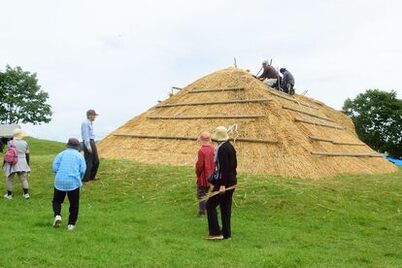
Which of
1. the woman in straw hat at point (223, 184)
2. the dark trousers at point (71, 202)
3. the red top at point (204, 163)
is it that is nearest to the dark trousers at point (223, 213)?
the woman in straw hat at point (223, 184)

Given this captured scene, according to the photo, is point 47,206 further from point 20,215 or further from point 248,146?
point 248,146

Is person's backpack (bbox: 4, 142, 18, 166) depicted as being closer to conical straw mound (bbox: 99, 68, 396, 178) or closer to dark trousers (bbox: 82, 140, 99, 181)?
dark trousers (bbox: 82, 140, 99, 181)

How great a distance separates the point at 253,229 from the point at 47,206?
5052mm

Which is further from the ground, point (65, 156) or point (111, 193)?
point (65, 156)

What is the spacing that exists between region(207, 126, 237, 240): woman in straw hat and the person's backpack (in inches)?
232

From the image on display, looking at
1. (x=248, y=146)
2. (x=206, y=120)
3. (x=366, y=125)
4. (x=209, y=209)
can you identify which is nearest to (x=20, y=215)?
(x=209, y=209)

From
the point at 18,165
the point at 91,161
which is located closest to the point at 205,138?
the point at 91,161

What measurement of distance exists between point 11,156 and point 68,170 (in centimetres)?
382

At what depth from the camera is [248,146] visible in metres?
16.3

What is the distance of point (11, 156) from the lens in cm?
1146

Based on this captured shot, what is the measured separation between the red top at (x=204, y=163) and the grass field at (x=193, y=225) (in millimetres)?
881

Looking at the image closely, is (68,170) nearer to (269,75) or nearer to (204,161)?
(204,161)

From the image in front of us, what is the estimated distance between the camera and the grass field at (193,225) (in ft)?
21.9

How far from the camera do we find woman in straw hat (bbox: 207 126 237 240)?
7.95 meters
